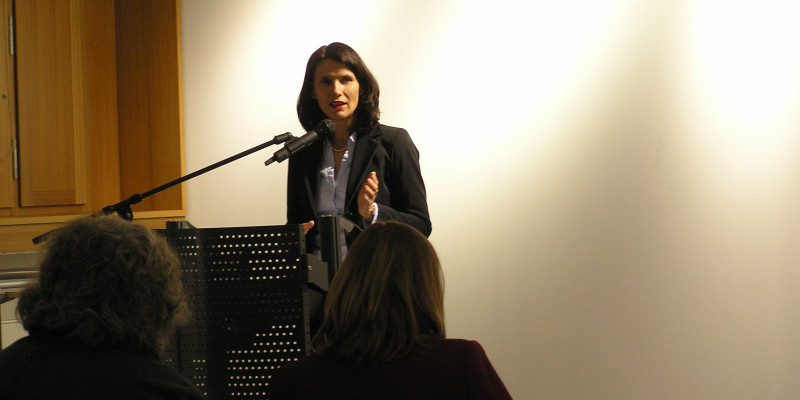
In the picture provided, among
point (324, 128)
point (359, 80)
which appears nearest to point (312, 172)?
point (359, 80)

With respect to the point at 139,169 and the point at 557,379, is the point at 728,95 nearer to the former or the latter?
the point at 557,379

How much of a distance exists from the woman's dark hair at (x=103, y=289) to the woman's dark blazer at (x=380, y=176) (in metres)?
1.30

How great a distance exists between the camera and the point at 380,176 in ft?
8.72

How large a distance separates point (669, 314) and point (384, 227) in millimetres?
1946

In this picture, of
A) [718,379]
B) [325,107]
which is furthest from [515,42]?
[718,379]

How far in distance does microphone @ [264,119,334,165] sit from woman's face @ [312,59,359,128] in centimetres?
44

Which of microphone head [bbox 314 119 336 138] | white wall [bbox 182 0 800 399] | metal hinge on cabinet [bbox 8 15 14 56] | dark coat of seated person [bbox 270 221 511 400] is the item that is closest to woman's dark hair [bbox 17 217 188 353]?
dark coat of seated person [bbox 270 221 511 400]

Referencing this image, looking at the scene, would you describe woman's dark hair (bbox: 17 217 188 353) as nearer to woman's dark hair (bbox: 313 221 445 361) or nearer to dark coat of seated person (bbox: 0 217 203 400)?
dark coat of seated person (bbox: 0 217 203 400)

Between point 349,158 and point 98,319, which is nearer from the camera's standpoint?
point 98,319

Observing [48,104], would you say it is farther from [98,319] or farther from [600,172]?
[98,319]

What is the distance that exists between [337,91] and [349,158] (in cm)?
22

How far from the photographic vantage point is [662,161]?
10.4ft

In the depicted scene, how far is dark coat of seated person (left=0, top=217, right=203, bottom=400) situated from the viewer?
118 centimetres

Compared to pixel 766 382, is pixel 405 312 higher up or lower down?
higher up
